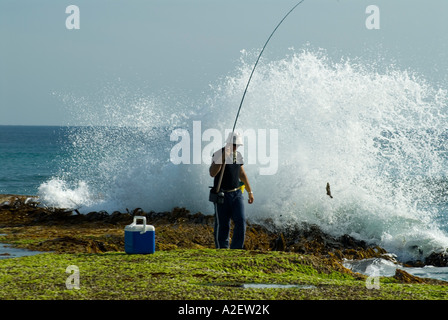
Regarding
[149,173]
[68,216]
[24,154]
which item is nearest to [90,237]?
[68,216]

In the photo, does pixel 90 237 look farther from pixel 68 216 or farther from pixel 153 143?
pixel 153 143

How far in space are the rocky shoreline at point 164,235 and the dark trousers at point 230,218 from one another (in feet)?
3.90

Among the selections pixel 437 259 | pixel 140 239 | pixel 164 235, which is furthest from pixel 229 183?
pixel 437 259

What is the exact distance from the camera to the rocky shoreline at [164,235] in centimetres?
1024

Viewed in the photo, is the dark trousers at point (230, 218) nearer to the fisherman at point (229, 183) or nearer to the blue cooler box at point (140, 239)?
the fisherman at point (229, 183)

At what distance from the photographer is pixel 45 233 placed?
12.3 meters

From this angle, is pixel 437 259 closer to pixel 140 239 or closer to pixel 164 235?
pixel 164 235

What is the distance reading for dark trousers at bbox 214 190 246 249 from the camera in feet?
29.7

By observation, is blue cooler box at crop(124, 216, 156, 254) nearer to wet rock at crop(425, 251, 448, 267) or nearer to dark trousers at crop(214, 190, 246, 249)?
dark trousers at crop(214, 190, 246, 249)

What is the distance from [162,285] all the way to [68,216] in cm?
865

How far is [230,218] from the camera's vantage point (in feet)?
30.2

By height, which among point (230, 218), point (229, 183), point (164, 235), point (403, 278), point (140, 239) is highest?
point (229, 183)

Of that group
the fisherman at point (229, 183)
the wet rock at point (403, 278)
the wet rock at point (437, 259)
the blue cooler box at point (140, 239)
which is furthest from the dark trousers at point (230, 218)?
the wet rock at point (437, 259)

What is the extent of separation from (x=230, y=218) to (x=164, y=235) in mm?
2575
